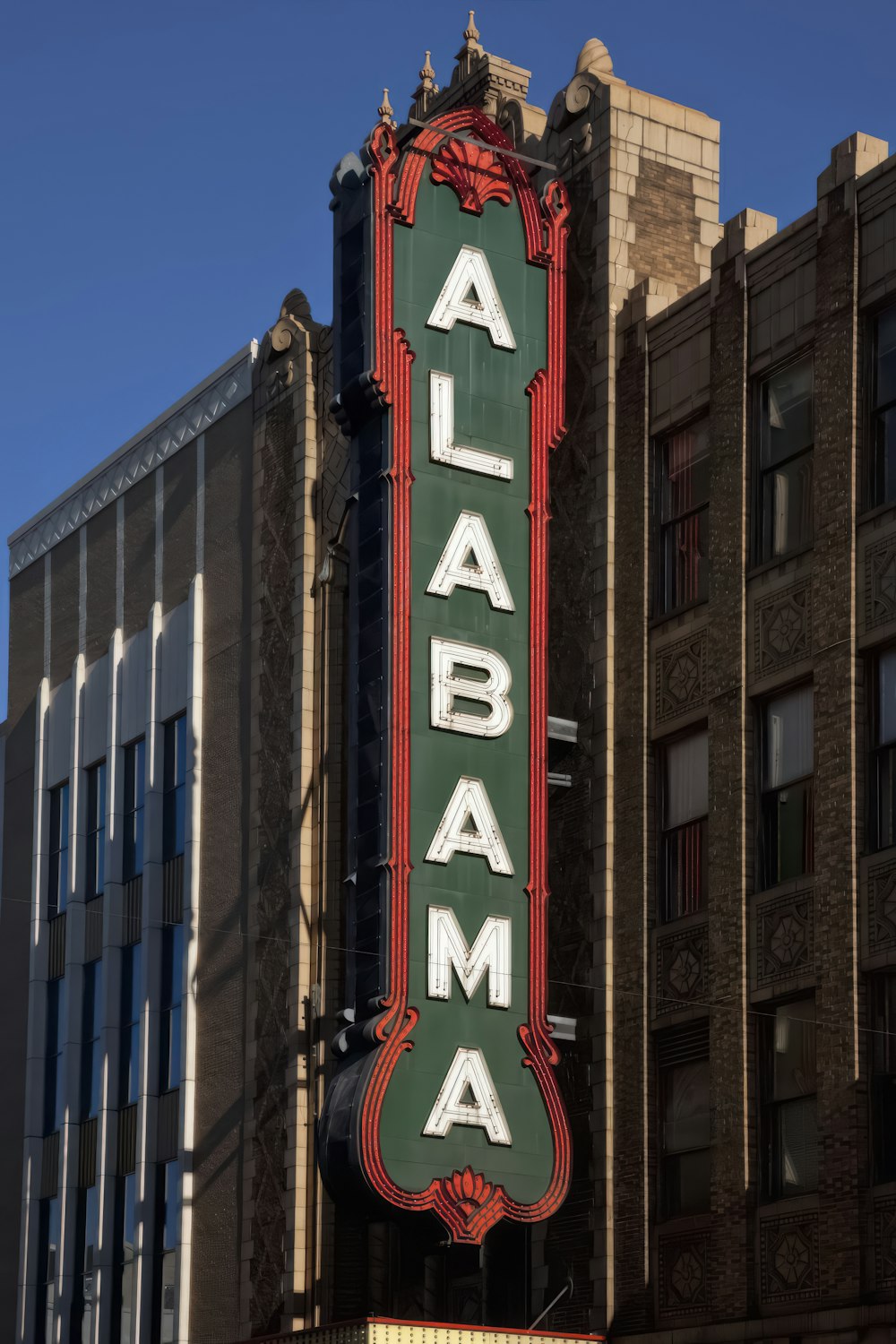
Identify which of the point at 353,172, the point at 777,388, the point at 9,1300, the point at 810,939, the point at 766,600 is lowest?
the point at 9,1300

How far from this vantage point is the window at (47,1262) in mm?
40188

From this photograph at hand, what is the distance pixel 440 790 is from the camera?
28906 millimetres

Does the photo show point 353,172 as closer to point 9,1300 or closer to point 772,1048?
point 772,1048

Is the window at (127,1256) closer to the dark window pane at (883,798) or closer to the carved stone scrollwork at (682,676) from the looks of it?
the carved stone scrollwork at (682,676)

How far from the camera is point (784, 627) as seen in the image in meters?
28.0

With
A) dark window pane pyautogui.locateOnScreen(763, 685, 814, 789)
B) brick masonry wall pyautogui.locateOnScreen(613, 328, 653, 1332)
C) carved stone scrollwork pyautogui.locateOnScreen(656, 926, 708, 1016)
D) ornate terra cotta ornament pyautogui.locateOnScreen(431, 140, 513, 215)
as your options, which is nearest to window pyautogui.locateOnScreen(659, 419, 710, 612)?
brick masonry wall pyautogui.locateOnScreen(613, 328, 653, 1332)

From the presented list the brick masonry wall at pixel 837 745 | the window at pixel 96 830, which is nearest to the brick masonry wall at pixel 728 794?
the brick masonry wall at pixel 837 745

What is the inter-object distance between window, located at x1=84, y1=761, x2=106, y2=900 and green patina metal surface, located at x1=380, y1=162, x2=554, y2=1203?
1368cm

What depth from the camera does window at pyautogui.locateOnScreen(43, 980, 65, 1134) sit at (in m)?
41.4

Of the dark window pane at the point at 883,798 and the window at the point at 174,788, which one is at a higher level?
the window at the point at 174,788

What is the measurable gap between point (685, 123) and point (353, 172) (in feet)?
17.1

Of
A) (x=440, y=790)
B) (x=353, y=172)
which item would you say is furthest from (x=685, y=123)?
(x=440, y=790)

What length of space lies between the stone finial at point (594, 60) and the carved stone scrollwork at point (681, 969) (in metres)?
12.2

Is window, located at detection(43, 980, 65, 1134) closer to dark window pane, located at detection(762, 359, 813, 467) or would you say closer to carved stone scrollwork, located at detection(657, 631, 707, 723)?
carved stone scrollwork, located at detection(657, 631, 707, 723)
